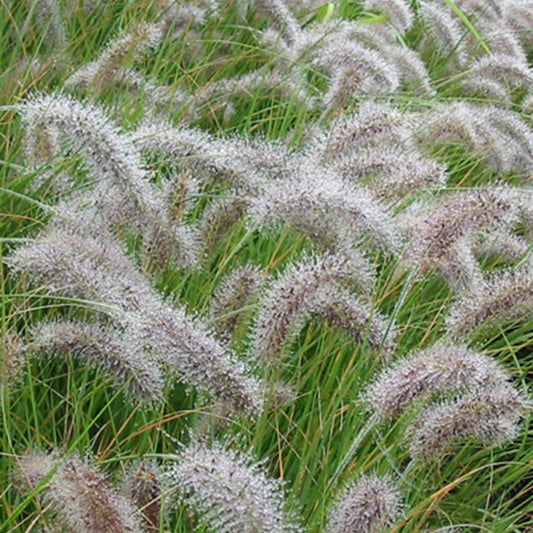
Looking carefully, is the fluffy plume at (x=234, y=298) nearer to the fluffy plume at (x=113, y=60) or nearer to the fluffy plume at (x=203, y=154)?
the fluffy plume at (x=203, y=154)

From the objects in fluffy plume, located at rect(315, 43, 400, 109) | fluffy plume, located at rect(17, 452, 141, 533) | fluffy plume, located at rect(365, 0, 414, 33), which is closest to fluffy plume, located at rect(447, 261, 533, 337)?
fluffy plume, located at rect(17, 452, 141, 533)

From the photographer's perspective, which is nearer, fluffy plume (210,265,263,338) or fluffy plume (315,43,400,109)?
fluffy plume (210,265,263,338)

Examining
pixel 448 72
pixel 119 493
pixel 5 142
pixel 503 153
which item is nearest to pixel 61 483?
pixel 119 493

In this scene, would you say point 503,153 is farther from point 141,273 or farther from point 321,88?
point 141,273

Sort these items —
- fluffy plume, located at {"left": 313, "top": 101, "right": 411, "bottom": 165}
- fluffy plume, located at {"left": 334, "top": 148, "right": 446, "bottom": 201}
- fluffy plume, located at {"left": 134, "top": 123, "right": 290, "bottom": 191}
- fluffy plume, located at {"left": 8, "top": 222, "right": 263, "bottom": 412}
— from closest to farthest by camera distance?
fluffy plume, located at {"left": 8, "top": 222, "right": 263, "bottom": 412} < fluffy plume, located at {"left": 134, "top": 123, "right": 290, "bottom": 191} < fluffy plume, located at {"left": 334, "top": 148, "right": 446, "bottom": 201} < fluffy plume, located at {"left": 313, "top": 101, "right": 411, "bottom": 165}

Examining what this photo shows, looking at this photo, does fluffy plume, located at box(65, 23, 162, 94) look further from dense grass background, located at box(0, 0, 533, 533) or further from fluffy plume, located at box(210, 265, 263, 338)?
fluffy plume, located at box(210, 265, 263, 338)

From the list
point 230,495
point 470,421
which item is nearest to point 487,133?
point 470,421

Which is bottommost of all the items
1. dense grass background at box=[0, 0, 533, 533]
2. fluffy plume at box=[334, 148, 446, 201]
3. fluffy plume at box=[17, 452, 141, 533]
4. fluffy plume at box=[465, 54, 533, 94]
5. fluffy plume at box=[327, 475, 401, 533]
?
dense grass background at box=[0, 0, 533, 533]

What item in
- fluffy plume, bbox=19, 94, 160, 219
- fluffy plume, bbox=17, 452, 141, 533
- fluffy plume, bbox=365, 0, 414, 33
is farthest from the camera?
fluffy plume, bbox=365, 0, 414, 33
